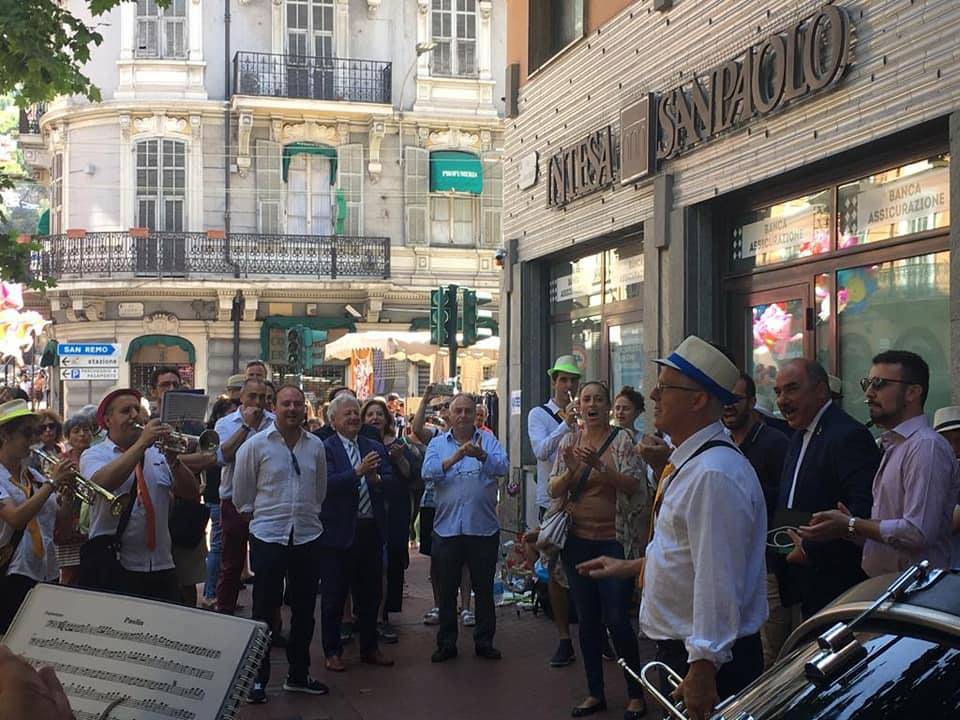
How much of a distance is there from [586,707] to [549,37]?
936cm

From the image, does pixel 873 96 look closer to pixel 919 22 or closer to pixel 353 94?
pixel 919 22

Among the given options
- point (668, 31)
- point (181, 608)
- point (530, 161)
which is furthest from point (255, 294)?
point (181, 608)

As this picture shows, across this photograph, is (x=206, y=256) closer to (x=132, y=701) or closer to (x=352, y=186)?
(x=352, y=186)

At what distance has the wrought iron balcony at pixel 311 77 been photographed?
30.8 meters

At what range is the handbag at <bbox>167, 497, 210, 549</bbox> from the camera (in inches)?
326

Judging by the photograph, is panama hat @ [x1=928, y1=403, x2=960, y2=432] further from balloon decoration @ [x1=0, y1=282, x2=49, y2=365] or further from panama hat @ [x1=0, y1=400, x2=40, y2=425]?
balloon decoration @ [x1=0, y1=282, x2=49, y2=365]

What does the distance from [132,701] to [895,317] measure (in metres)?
6.39

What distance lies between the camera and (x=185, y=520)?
8344mm

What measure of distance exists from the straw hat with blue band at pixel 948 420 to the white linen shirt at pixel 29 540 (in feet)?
15.8

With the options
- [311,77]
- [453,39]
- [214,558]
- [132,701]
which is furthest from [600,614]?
[453,39]

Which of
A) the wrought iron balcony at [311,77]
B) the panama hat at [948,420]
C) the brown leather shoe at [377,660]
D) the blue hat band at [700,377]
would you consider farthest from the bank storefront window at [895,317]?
the wrought iron balcony at [311,77]

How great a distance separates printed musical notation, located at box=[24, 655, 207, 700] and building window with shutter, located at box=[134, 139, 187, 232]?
2871cm

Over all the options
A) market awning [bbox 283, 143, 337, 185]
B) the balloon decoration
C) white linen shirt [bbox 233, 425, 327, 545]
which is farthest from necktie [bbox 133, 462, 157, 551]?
market awning [bbox 283, 143, 337, 185]

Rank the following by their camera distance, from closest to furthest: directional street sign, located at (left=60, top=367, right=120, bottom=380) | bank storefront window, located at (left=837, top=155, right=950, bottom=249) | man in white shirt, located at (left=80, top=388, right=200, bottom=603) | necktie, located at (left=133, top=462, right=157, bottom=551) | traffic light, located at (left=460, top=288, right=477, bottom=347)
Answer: man in white shirt, located at (left=80, top=388, right=200, bottom=603), necktie, located at (left=133, top=462, right=157, bottom=551), bank storefront window, located at (left=837, top=155, right=950, bottom=249), traffic light, located at (left=460, top=288, right=477, bottom=347), directional street sign, located at (left=60, top=367, right=120, bottom=380)
